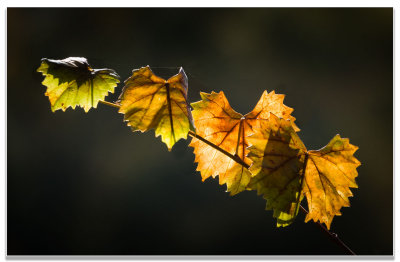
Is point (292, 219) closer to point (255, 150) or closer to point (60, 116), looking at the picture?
point (255, 150)

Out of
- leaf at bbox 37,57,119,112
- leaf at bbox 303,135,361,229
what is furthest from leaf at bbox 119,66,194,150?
leaf at bbox 303,135,361,229

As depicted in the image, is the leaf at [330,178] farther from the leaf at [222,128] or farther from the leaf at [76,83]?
the leaf at [76,83]

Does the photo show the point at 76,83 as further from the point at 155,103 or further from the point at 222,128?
the point at 222,128

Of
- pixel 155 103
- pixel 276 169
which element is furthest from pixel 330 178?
pixel 155 103

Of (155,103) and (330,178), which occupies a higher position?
(155,103)

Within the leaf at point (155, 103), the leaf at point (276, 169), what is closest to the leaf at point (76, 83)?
the leaf at point (155, 103)

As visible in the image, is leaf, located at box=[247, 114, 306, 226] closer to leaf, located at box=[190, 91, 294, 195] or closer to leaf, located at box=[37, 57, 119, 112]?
leaf, located at box=[190, 91, 294, 195]

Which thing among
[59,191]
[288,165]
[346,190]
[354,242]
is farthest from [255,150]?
[59,191]
